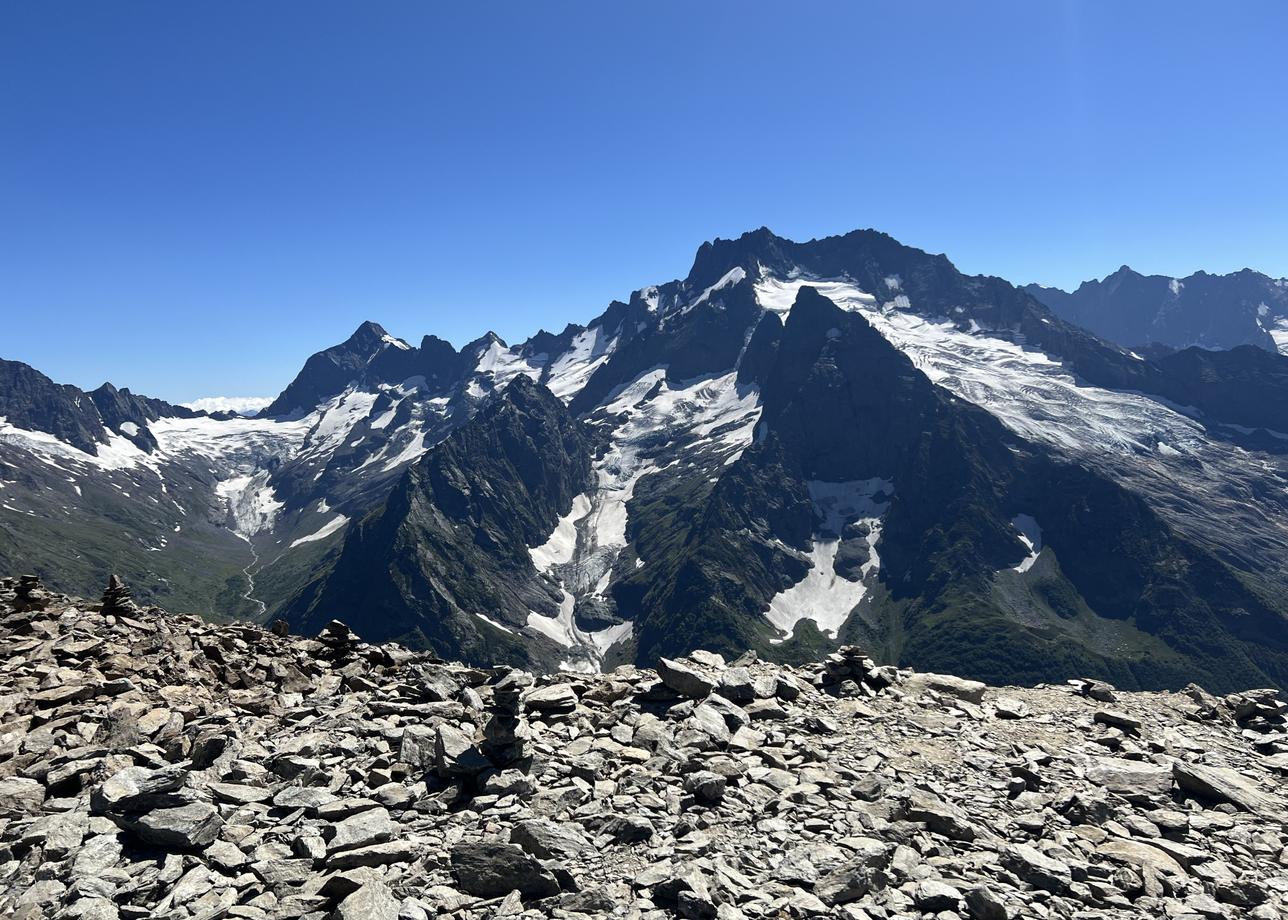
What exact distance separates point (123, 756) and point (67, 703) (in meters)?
5.54

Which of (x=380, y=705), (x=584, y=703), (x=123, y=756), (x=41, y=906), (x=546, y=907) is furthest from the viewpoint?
(x=584, y=703)

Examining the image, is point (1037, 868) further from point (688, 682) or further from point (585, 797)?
point (688, 682)

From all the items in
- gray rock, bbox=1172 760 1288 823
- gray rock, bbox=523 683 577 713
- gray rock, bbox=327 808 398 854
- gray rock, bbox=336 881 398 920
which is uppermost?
gray rock, bbox=523 683 577 713

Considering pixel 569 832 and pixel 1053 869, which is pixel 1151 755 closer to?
pixel 1053 869

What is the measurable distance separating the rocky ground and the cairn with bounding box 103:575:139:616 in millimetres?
3225

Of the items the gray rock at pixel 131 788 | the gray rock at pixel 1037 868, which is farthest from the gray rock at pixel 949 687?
the gray rock at pixel 131 788

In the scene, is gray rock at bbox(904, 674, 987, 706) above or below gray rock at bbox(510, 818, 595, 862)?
above

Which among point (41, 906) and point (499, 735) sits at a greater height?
point (499, 735)

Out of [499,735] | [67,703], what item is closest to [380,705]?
[499,735]

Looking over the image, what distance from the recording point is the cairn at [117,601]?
110 ft

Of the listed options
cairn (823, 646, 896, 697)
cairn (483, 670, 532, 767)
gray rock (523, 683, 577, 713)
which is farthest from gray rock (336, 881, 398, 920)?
cairn (823, 646, 896, 697)

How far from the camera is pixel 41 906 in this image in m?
13.3

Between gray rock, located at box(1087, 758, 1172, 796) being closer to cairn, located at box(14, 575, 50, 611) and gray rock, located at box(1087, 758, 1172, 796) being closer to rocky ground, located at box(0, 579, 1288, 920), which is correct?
rocky ground, located at box(0, 579, 1288, 920)

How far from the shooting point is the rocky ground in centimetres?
1461
